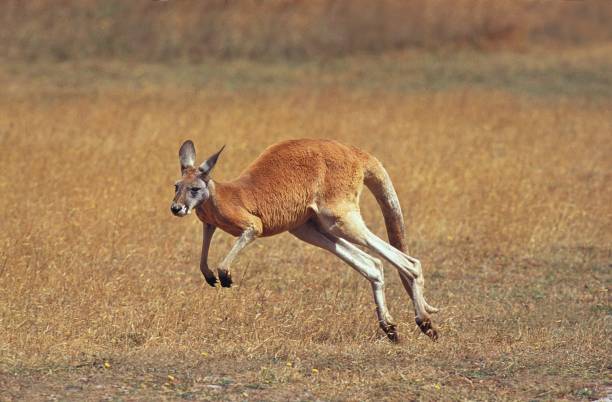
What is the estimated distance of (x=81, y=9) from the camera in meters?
24.4

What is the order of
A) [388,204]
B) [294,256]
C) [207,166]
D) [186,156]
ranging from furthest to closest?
[294,256] < [388,204] < [186,156] < [207,166]

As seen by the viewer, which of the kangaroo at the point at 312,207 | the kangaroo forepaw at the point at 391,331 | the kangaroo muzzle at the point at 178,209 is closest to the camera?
the kangaroo muzzle at the point at 178,209

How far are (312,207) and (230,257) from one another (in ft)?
2.66

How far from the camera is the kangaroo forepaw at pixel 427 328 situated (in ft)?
22.7

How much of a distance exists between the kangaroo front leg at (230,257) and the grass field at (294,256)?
398 mm

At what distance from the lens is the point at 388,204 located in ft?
24.3

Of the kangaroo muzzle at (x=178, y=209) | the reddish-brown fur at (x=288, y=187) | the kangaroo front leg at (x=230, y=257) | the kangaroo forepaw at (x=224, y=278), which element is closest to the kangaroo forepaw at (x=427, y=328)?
the reddish-brown fur at (x=288, y=187)

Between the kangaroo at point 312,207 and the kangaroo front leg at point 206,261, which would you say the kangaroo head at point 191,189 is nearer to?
the kangaroo at point 312,207

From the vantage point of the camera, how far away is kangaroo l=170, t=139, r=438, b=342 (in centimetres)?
660

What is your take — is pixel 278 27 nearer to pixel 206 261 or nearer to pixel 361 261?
pixel 361 261

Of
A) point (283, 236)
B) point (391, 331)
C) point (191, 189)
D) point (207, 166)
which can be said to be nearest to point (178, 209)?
point (191, 189)

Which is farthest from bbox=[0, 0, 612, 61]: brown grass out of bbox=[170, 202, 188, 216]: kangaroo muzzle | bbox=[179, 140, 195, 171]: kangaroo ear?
Answer: bbox=[170, 202, 188, 216]: kangaroo muzzle

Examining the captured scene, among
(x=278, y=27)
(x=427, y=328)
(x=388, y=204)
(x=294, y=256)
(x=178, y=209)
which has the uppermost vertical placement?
(x=278, y=27)

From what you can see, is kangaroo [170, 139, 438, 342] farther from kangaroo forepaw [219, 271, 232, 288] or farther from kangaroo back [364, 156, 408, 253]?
kangaroo forepaw [219, 271, 232, 288]
